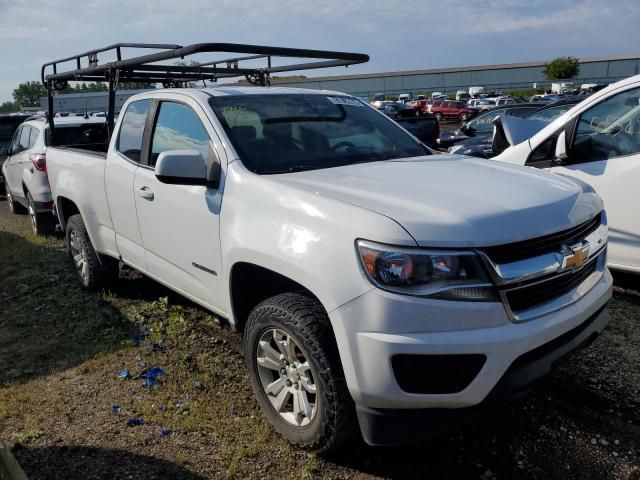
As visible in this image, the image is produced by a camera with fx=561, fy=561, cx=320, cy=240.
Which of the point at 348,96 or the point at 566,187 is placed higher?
the point at 348,96

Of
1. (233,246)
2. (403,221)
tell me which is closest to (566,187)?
(403,221)

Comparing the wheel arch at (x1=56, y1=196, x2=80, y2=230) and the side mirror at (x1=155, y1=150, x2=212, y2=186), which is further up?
the side mirror at (x1=155, y1=150, x2=212, y2=186)

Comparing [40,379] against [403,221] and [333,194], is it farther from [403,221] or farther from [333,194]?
[403,221]

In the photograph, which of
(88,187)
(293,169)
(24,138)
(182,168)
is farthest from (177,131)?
(24,138)

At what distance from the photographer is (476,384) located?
7.14 ft

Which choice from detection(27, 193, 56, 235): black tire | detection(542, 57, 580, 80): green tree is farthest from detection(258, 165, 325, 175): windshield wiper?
detection(542, 57, 580, 80): green tree

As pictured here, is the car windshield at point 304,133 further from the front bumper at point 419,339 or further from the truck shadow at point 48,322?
the truck shadow at point 48,322

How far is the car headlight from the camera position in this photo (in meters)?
2.16

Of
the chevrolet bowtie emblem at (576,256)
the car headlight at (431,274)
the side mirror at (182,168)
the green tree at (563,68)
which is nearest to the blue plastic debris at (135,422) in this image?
the side mirror at (182,168)

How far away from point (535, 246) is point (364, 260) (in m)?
0.73

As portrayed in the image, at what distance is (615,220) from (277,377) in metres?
2.98

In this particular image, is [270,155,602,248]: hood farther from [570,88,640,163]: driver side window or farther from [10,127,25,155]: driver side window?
[10,127,25,155]: driver side window

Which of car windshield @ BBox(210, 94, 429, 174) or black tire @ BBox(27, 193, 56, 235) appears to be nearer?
car windshield @ BBox(210, 94, 429, 174)

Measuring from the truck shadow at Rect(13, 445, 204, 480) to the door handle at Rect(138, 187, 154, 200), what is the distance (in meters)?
1.57
